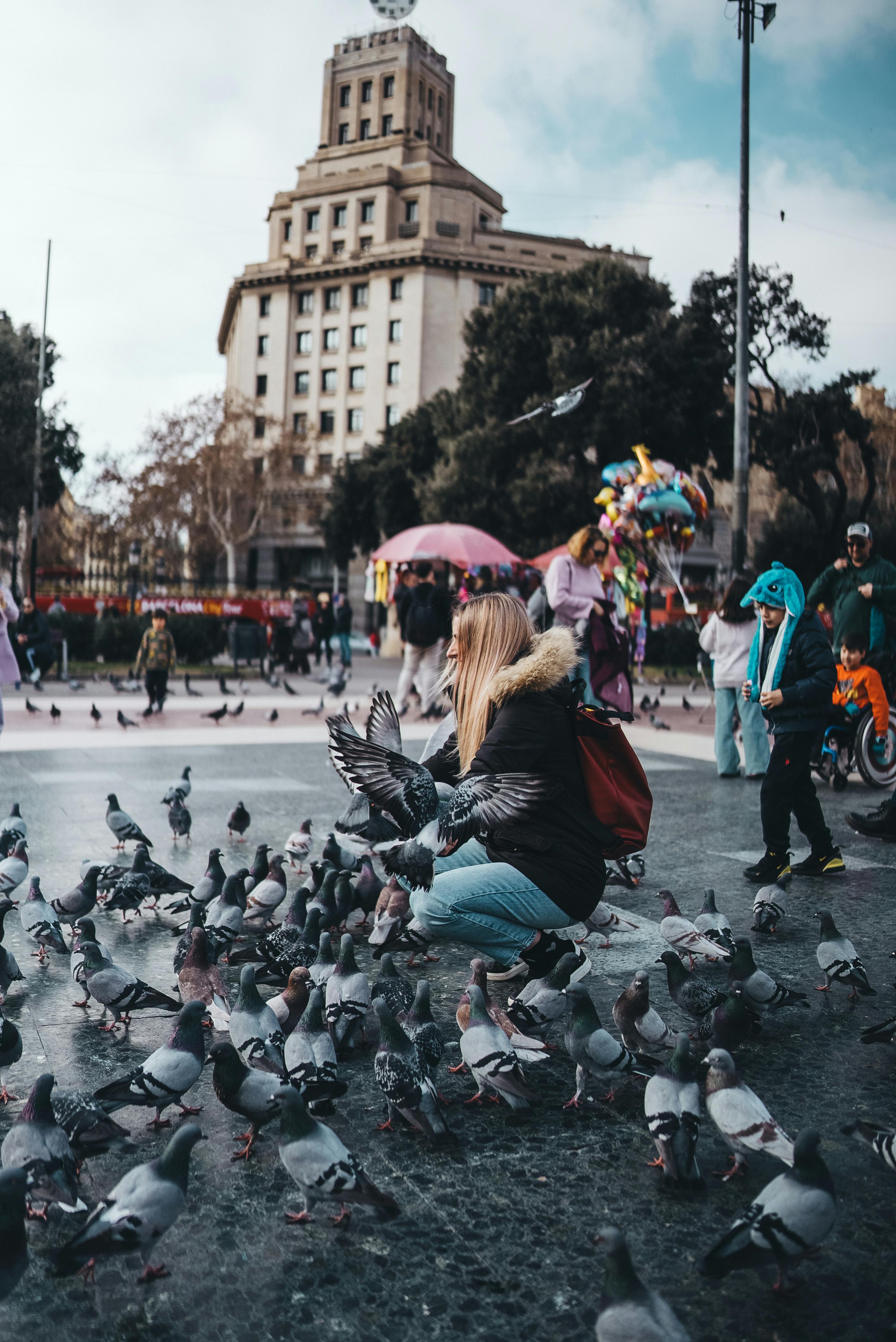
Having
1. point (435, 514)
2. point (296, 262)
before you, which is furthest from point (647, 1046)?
point (296, 262)

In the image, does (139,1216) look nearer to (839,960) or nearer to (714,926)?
(839,960)

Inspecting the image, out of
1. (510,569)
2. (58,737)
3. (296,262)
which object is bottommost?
(58,737)

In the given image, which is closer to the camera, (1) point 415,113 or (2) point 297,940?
(2) point 297,940

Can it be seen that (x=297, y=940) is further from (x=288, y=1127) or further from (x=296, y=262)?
(x=296, y=262)

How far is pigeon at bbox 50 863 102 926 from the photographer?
16.1 feet

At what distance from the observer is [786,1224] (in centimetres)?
223

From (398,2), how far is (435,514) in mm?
56691

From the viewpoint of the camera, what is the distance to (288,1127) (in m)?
2.53

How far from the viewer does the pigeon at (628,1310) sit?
1.94m

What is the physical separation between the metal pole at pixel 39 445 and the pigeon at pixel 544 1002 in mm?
31573

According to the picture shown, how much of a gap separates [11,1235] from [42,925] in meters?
2.67

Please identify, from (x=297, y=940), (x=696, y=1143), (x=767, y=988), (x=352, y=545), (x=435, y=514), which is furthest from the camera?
(x=352, y=545)

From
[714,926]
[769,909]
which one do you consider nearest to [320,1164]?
[714,926]

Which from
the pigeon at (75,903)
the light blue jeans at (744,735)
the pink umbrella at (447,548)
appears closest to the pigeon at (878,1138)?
the pigeon at (75,903)
